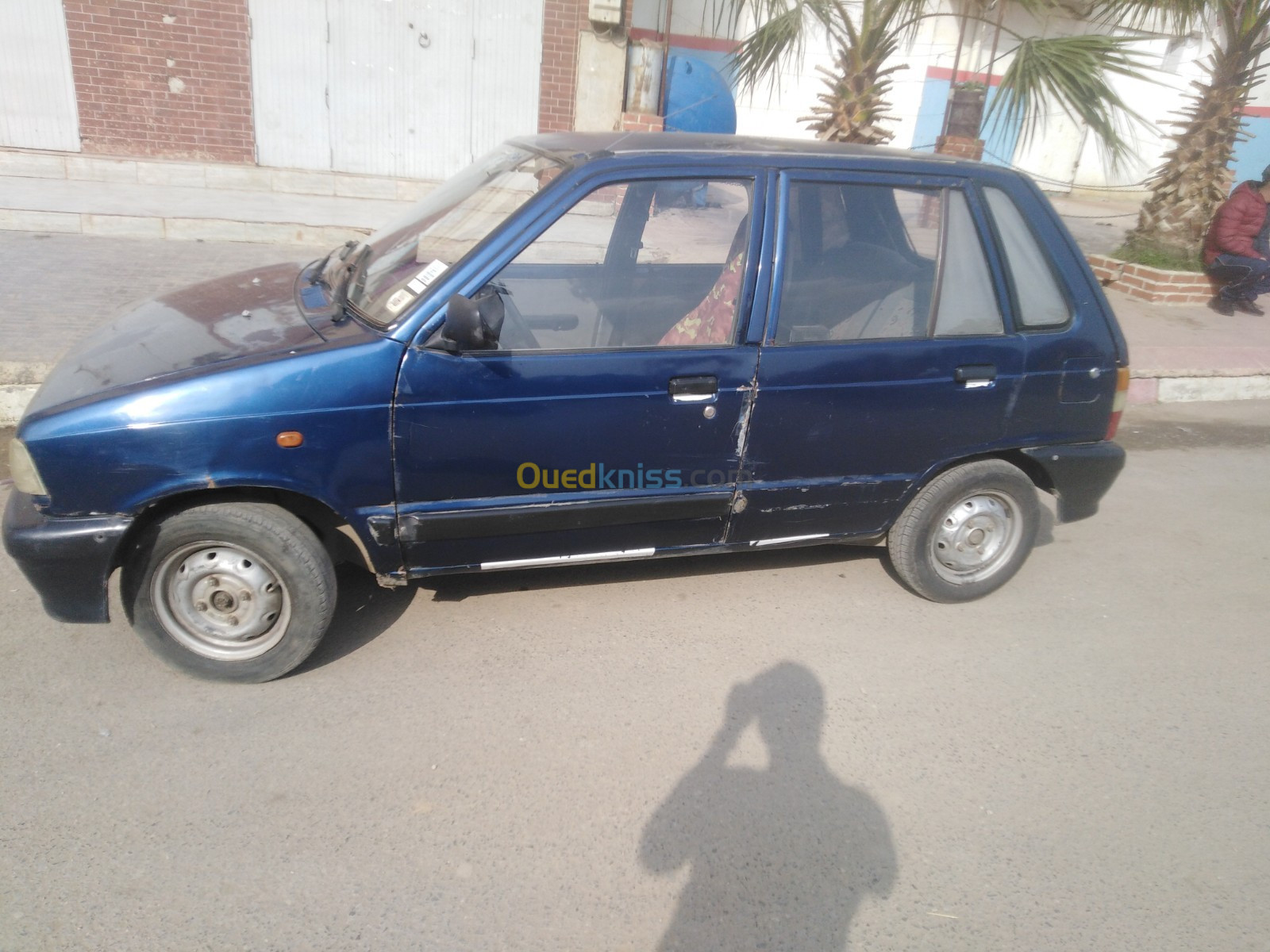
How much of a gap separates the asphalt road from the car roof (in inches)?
73.3

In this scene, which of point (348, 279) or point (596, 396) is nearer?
point (596, 396)

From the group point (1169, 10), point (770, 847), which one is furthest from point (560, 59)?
point (770, 847)

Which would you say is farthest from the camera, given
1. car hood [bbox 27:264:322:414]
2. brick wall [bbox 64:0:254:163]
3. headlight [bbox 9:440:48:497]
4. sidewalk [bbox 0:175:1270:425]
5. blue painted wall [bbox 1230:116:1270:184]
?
blue painted wall [bbox 1230:116:1270:184]

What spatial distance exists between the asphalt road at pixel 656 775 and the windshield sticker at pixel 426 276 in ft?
4.57

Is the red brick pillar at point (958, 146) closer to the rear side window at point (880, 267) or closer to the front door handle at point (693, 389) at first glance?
the rear side window at point (880, 267)

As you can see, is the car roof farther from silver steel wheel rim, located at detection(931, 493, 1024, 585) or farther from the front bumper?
the front bumper

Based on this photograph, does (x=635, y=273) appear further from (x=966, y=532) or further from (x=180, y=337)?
(x=966, y=532)

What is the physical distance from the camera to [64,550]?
310 cm

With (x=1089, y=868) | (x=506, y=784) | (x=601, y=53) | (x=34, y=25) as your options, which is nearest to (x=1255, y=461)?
(x=1089, y=868)

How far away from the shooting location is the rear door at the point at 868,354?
12.0 feet

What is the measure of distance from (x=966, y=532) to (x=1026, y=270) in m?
1.17

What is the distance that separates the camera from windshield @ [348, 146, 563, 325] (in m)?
3.41

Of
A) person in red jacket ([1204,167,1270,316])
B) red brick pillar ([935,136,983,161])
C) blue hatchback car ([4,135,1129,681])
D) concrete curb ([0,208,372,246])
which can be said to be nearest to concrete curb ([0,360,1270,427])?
person in red jacket ([1204,167,1270,316])

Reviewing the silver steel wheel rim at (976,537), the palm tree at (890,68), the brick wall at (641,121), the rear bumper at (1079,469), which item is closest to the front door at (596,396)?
the silver steel wheel rim at (976,537)
